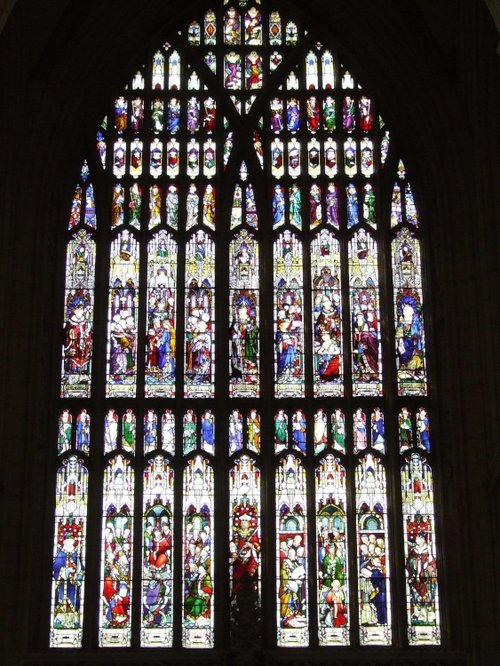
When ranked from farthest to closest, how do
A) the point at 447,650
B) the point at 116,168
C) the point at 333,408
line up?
the point at 116,168 < the point at 333,408 < the point at 447,650

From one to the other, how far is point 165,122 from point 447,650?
27.2 ft

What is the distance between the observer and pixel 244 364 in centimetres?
1909

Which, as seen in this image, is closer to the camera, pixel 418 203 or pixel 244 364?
pixel 244 364

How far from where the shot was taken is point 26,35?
1905 centimetres

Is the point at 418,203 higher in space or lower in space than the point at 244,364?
higher

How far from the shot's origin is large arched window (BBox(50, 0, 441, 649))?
18000 millimetres

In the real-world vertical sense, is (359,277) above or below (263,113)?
below

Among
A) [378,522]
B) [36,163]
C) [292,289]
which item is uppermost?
[36,163]

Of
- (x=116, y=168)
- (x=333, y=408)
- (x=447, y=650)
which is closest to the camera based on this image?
(x=447, y=650)

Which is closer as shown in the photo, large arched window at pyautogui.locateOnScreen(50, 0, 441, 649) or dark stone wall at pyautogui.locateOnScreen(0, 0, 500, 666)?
dark stone wall at pyautogui.locateOnScreen(0, 0, 500, 666)

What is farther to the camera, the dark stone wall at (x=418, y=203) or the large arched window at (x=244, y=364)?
the large arched window at (x=244, y=364)

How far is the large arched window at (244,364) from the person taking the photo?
1800 centimetres

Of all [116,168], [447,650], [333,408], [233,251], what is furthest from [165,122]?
[447,650]

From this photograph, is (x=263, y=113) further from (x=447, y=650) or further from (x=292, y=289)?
(x=447, y=650)
